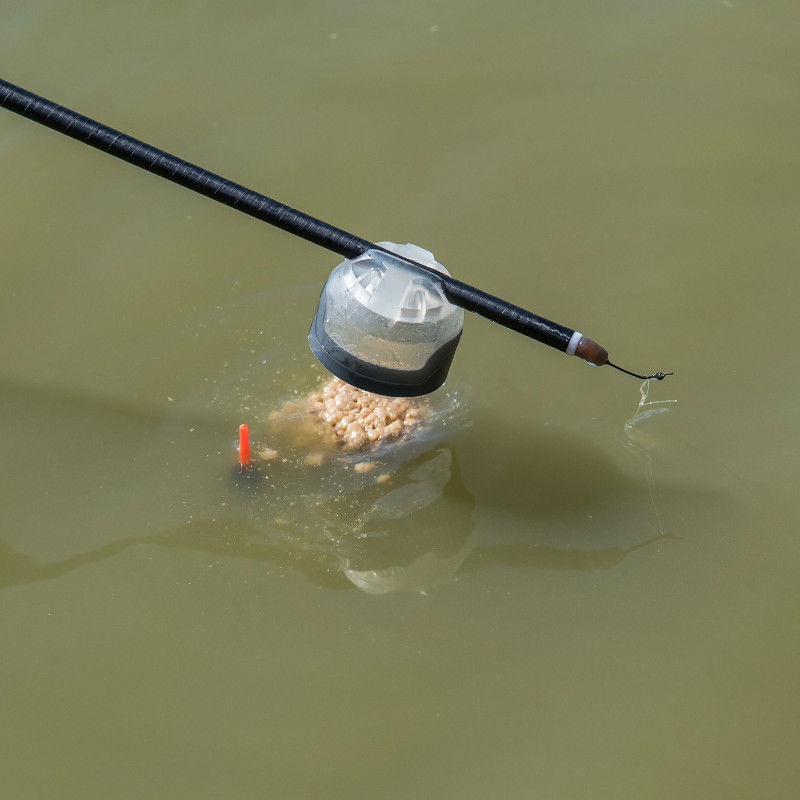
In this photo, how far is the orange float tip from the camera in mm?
2311

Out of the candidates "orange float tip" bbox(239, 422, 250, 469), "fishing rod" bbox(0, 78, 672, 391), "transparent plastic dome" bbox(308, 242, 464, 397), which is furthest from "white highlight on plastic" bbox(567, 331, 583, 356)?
"orange float tip" bbox(239, 422, 250, 469)

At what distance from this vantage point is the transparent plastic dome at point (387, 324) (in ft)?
6.07

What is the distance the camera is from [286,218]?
1830 millimetres

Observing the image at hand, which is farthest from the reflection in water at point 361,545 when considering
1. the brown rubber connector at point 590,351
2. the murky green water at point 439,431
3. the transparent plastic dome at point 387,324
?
the brown rubber connector at point 590,351

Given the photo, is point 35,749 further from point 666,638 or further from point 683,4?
point 683,4

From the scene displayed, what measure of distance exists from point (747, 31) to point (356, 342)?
2.22 m

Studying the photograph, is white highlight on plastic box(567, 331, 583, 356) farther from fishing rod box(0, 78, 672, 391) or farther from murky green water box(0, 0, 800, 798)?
murky green water box(0, 0, 800, 798)

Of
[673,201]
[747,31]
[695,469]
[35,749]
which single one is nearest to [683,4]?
[747,31]

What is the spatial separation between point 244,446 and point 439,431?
439mm

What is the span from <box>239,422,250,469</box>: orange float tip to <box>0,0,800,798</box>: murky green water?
2.1 inches

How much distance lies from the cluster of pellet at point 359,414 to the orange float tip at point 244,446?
176 mm

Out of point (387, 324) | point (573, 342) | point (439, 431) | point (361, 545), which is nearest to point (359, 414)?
point (439, 431)

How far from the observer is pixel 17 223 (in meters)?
2.89

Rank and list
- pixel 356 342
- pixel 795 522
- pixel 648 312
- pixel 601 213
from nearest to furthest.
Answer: pixel 356 342 < pixel 795 522 < pixel 648 312 < pixel 601 213
